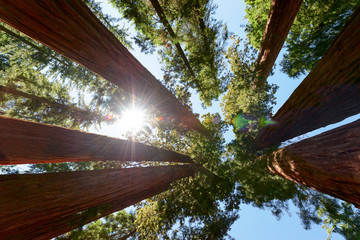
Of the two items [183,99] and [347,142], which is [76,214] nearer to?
[347,142]

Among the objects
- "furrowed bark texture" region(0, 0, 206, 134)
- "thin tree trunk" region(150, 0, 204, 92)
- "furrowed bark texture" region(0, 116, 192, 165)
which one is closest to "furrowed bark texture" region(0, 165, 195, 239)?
"furrowed bark texture" region(0, 116, 192, 165)

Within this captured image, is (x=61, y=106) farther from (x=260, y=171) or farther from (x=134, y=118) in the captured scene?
(x=260, y=171)

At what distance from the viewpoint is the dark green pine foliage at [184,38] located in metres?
5.62

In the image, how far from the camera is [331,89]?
2984 mm

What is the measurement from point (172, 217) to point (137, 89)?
18.3 ft

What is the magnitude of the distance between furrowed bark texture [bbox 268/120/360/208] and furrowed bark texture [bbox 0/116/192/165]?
3588mm

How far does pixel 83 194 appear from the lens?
2.22 metres

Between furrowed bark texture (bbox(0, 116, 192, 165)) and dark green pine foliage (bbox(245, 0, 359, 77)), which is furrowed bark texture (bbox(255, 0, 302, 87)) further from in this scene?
furrowed bark texture (bbox(0, 116, 192, 165))

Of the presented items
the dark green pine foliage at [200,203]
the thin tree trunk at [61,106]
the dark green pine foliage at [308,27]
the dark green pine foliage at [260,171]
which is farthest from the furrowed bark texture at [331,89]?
the thin tree trunk at [61,106]

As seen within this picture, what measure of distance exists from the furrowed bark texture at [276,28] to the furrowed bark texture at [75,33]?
177 inches

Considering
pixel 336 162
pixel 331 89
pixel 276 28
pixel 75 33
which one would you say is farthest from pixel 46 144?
pixel 276 28

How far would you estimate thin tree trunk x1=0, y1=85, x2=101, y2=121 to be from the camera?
557 cm

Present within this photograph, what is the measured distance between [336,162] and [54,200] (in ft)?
10.7

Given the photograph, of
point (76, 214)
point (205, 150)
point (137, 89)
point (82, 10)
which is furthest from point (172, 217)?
point (82, 10)
